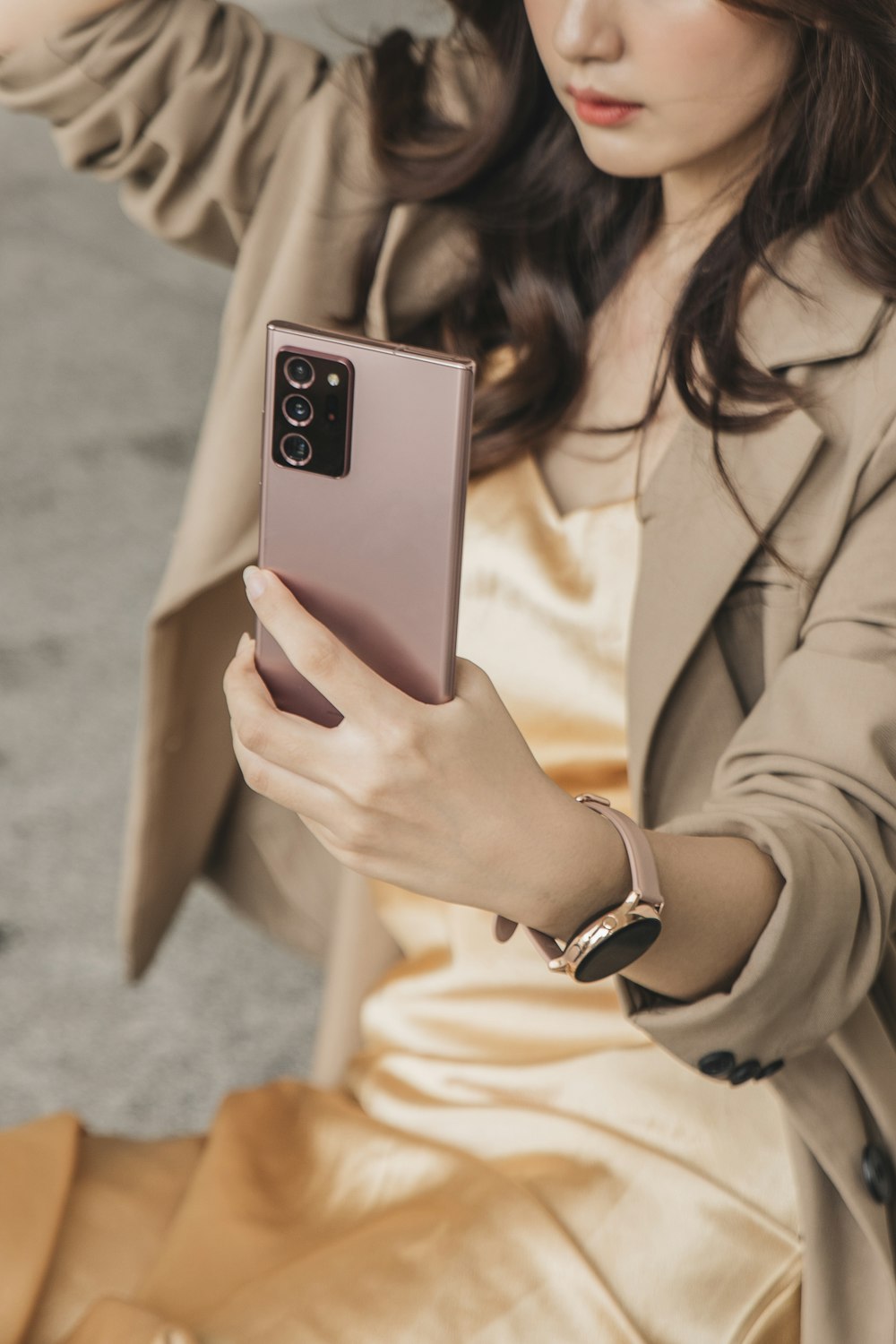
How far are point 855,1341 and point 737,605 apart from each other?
0.39m

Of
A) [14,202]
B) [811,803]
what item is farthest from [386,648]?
[14,202]

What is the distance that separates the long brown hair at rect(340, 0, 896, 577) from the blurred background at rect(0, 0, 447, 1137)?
0.09 m

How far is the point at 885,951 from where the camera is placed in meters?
0.77

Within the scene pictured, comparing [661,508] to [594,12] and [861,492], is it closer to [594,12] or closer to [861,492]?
[861,492]

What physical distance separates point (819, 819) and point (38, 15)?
0.67 m

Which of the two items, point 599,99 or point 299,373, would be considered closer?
point 299,373

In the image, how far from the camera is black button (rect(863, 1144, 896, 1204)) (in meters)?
0.76

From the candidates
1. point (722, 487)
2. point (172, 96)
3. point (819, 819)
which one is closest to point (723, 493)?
point (722, 487)

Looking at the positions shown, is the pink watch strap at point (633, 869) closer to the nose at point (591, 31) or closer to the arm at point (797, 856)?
the arm at point (797, 856)

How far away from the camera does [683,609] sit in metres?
0.79

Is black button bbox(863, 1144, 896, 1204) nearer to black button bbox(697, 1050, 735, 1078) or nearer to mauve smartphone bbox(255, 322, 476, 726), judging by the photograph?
black button bbox(697, 1050, 735, 1078)

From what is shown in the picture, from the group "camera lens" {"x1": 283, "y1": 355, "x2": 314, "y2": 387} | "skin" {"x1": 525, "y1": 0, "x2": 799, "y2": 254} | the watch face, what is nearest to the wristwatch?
the watch face

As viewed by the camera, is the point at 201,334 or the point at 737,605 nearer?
the point at 737,605

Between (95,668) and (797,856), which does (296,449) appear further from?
(95,668)
